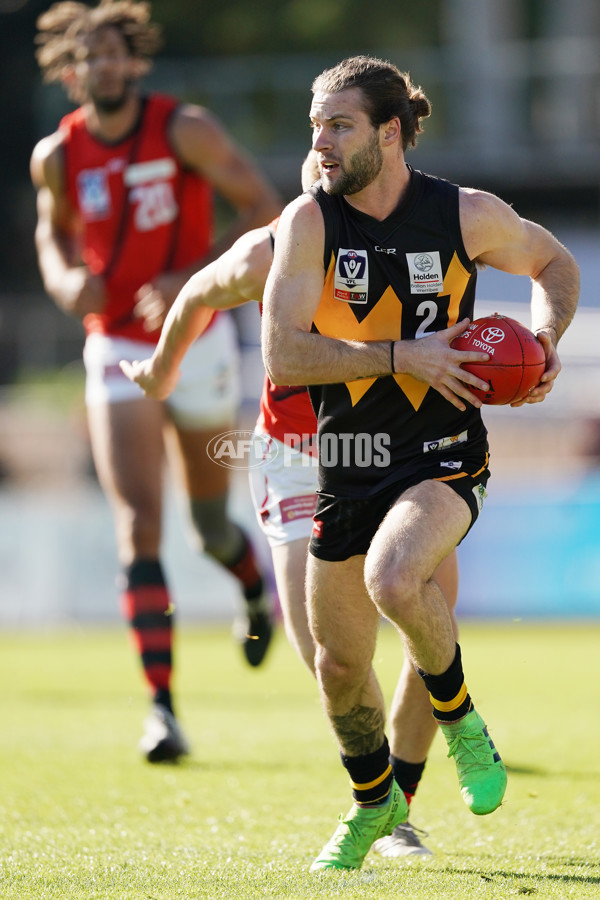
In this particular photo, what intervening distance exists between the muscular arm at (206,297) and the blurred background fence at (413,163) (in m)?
8.28

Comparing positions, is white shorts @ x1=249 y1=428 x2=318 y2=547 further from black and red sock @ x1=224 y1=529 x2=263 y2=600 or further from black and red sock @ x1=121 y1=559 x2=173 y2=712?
black and red sock @ x1=224 y1=529 x2=263 y2=600

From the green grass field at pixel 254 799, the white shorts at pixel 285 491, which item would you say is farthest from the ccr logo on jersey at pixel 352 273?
the green grass field at pixel 254 799

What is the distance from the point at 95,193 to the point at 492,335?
363cm

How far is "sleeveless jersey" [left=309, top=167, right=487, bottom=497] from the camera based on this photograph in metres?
4.23

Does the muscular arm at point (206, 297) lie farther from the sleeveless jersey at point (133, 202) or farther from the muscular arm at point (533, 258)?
the sleeveless jersey at point (133, 202)

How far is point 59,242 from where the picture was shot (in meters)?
7.52

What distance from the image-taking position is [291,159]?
964 inches

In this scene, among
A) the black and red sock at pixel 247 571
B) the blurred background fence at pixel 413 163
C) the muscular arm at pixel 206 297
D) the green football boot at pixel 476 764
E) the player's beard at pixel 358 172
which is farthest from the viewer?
the blurred background fence at pixel 413 163

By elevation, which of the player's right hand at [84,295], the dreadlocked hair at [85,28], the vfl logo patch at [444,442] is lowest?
the player's right hand at [84,295]

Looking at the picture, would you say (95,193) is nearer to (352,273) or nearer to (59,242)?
(59,242)

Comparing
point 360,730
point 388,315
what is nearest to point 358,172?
point 388,315

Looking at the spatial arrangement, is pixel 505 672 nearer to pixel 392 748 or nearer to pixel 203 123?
pixel 203 123

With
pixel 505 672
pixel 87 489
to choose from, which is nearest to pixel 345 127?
pixel 505 672

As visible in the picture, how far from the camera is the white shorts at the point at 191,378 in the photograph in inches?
276
